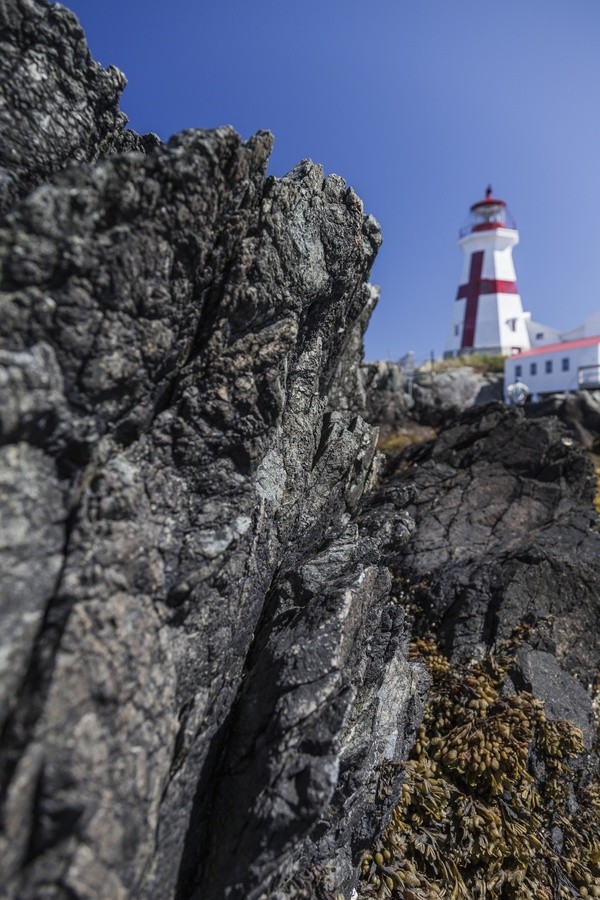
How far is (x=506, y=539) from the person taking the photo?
13086mm

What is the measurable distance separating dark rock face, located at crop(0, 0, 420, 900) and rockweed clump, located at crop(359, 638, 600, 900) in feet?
2.39

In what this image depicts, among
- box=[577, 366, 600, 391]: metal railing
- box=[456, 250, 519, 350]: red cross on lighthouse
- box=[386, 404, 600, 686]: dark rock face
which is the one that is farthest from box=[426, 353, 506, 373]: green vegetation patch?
box=[386, 404, 600, 686]: dark rock face

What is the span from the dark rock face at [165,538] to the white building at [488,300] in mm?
59073

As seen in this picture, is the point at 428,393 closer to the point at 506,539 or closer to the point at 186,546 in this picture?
the point at 506,539

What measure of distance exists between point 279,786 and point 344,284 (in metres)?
7.41

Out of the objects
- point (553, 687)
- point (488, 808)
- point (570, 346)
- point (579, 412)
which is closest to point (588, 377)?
point (570, 346)

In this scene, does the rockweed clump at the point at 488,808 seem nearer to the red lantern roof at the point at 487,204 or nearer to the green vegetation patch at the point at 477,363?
the green vegetation patch at the point at 477,363

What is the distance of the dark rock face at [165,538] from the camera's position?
4535 mm

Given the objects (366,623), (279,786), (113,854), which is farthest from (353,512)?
(113,854)

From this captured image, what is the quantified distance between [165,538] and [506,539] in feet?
31.6

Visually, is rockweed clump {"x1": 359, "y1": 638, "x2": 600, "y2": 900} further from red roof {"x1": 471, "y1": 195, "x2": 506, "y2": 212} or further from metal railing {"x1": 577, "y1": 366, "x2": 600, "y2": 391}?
red roof {"x1": 471, "y1": 195, "x2": 506, "y2": 212}

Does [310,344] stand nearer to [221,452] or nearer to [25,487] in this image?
[221,452]

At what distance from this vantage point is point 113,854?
4.57m

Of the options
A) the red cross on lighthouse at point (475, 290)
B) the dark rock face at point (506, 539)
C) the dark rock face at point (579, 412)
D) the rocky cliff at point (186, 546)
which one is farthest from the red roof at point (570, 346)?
the rocky cliff at point (186, 546)
